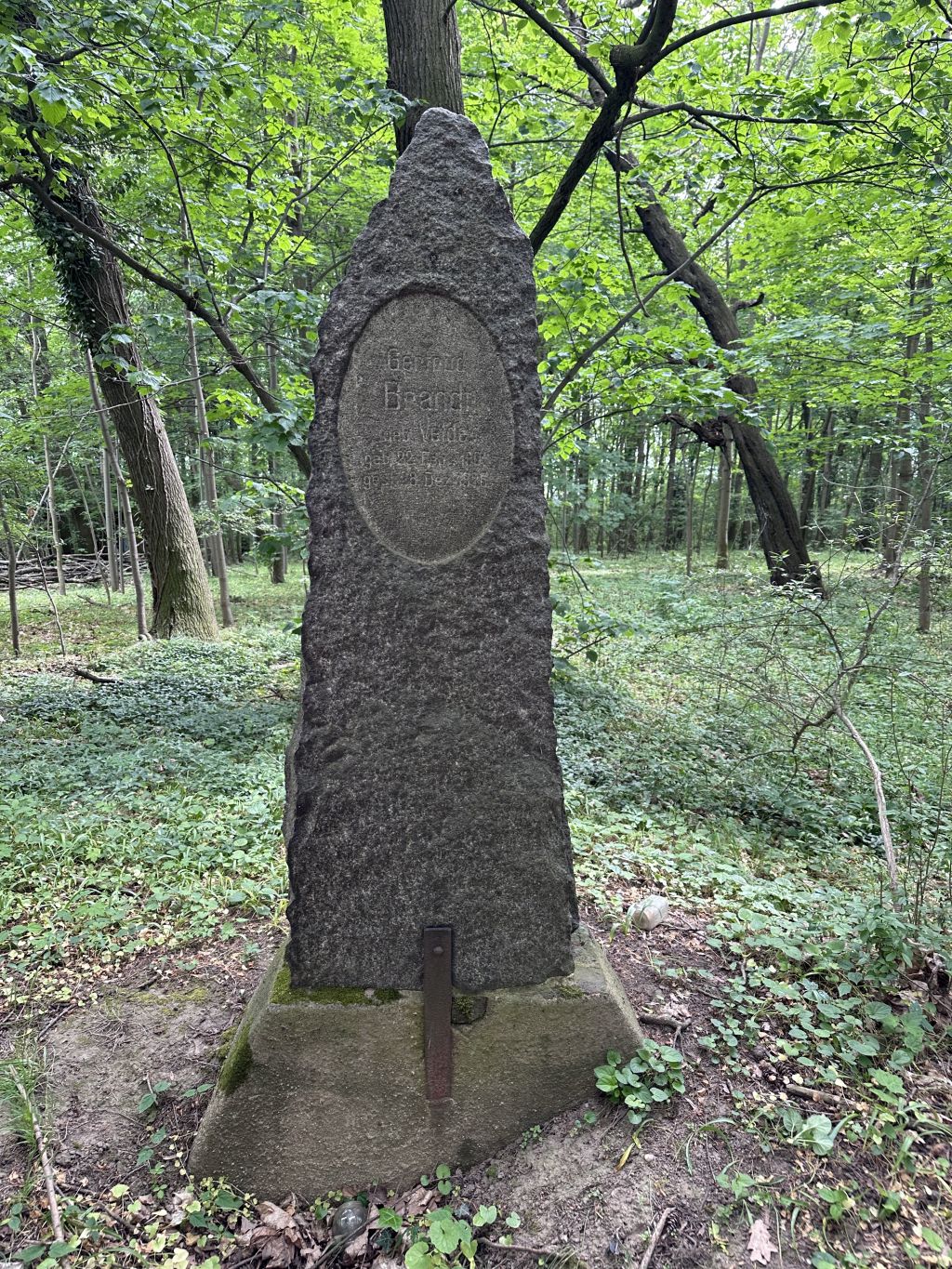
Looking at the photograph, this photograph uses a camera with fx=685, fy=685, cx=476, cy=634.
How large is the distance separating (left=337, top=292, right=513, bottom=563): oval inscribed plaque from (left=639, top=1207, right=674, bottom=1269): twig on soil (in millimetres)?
1935

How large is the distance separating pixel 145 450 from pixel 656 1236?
9.43 m

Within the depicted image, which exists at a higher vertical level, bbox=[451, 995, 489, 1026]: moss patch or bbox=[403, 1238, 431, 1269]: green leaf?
bbox=[451, 995, 489, 1026]: moss patch

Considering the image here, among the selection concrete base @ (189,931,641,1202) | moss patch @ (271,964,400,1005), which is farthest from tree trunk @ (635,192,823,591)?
moss patch @ (271,964,400,1005)

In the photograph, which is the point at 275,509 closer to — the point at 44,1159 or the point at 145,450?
the point at 145,450

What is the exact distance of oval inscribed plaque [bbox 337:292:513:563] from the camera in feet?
6.79

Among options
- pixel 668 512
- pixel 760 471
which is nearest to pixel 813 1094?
pixel 760 471

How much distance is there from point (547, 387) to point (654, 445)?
79.0 feet

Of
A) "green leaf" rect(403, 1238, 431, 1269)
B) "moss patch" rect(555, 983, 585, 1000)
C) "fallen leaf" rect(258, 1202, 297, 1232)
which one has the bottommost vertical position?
"fallen leaf" rect(258, 1202, 297, 1232)

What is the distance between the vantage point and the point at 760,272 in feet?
33.2

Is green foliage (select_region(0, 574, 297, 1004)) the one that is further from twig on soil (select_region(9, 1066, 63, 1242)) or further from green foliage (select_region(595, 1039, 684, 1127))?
green foliage (select_region(595, 1039, 684, 1127))

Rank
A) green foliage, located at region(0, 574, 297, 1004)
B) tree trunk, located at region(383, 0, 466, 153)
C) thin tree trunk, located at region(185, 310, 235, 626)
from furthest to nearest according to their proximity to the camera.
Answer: thin tree trunk, located at region(185, 310, 235, 626) → tree trunk, located at region(383, 0, 466, 153) → green foliage, located at region(0, 574, 297, 1004)

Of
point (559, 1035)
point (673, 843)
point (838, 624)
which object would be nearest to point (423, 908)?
point (559, 1035)

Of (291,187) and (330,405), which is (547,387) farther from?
(330,405)

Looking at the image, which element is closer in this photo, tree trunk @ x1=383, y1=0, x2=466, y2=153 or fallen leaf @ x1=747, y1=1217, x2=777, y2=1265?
fallen leaf @ x1=747, y1=1217, x2=777, y2=1265
